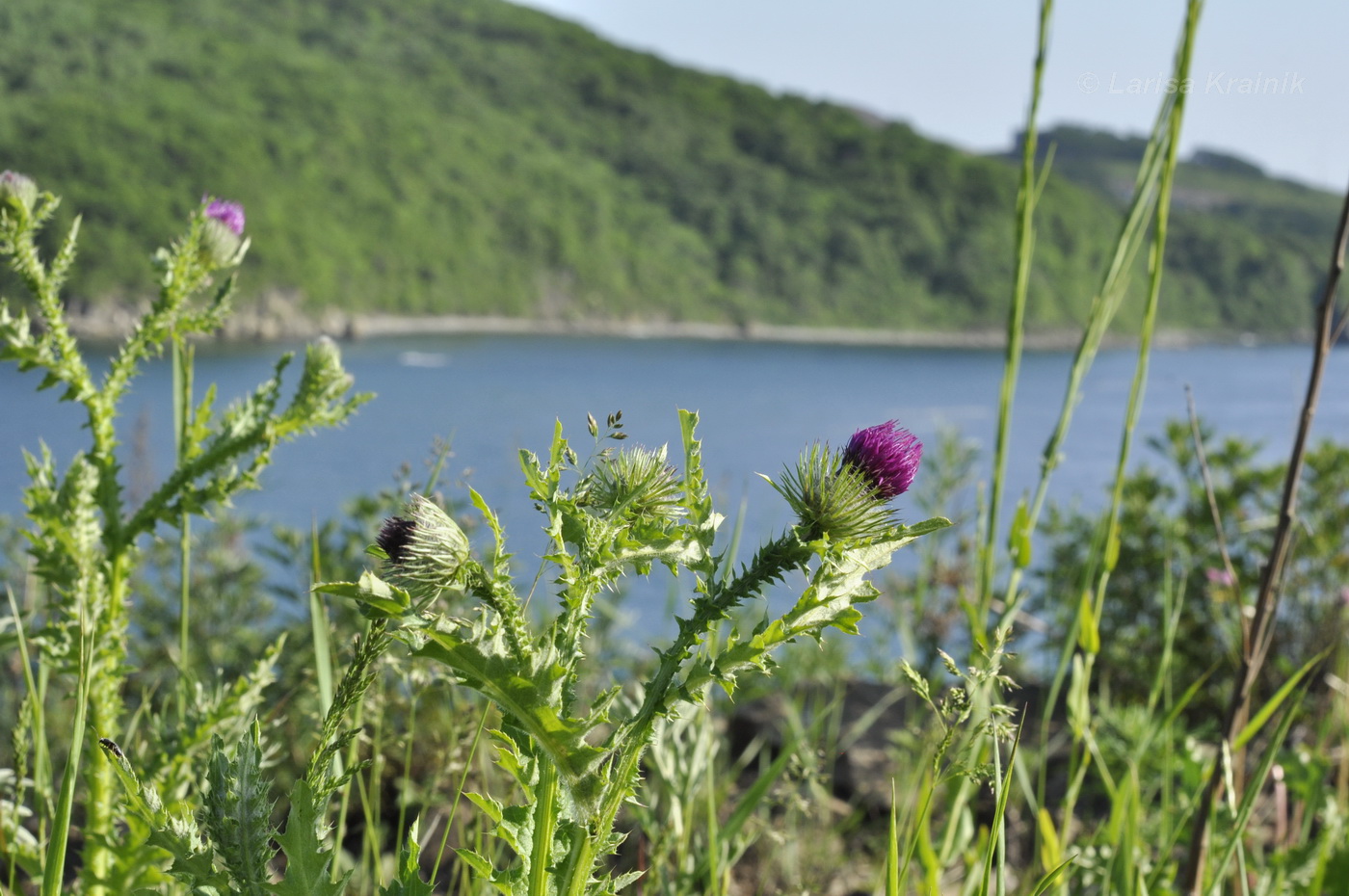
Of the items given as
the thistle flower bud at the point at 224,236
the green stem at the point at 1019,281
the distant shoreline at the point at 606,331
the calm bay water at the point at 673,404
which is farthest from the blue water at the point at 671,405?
the distant shoreline at the point at 606,331

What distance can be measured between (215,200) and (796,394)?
44.8 metres

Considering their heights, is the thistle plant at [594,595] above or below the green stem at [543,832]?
above

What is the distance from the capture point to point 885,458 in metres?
0.70

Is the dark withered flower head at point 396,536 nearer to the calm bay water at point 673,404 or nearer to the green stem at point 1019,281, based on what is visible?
the calm bay water at point 673,404

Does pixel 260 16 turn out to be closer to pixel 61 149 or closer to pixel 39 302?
pixel 61 149

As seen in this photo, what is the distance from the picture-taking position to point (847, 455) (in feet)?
2.31

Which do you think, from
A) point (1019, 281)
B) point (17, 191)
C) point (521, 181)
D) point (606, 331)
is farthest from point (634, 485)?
point (521, 181)

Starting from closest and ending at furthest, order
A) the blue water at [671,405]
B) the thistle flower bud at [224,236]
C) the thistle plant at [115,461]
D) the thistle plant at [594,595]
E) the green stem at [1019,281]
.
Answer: the thistle plant at [594,595] → the green stem at [1019,281] → the thistle plant at [115,461] → the thistle flower bud at [224,236] → the blue water at [671,405]

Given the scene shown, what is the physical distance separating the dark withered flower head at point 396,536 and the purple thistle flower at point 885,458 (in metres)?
0.32

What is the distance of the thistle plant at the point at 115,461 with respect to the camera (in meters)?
1.33

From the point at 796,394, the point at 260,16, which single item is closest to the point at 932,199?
the point at 796,394

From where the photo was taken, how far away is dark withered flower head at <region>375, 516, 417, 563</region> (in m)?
0.70

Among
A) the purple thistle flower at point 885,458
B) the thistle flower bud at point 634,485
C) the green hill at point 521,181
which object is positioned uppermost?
the green hill at point 521,181

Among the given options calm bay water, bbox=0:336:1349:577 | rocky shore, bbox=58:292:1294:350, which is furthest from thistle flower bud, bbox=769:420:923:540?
rocky shore, bbox=58:292:1294:350
